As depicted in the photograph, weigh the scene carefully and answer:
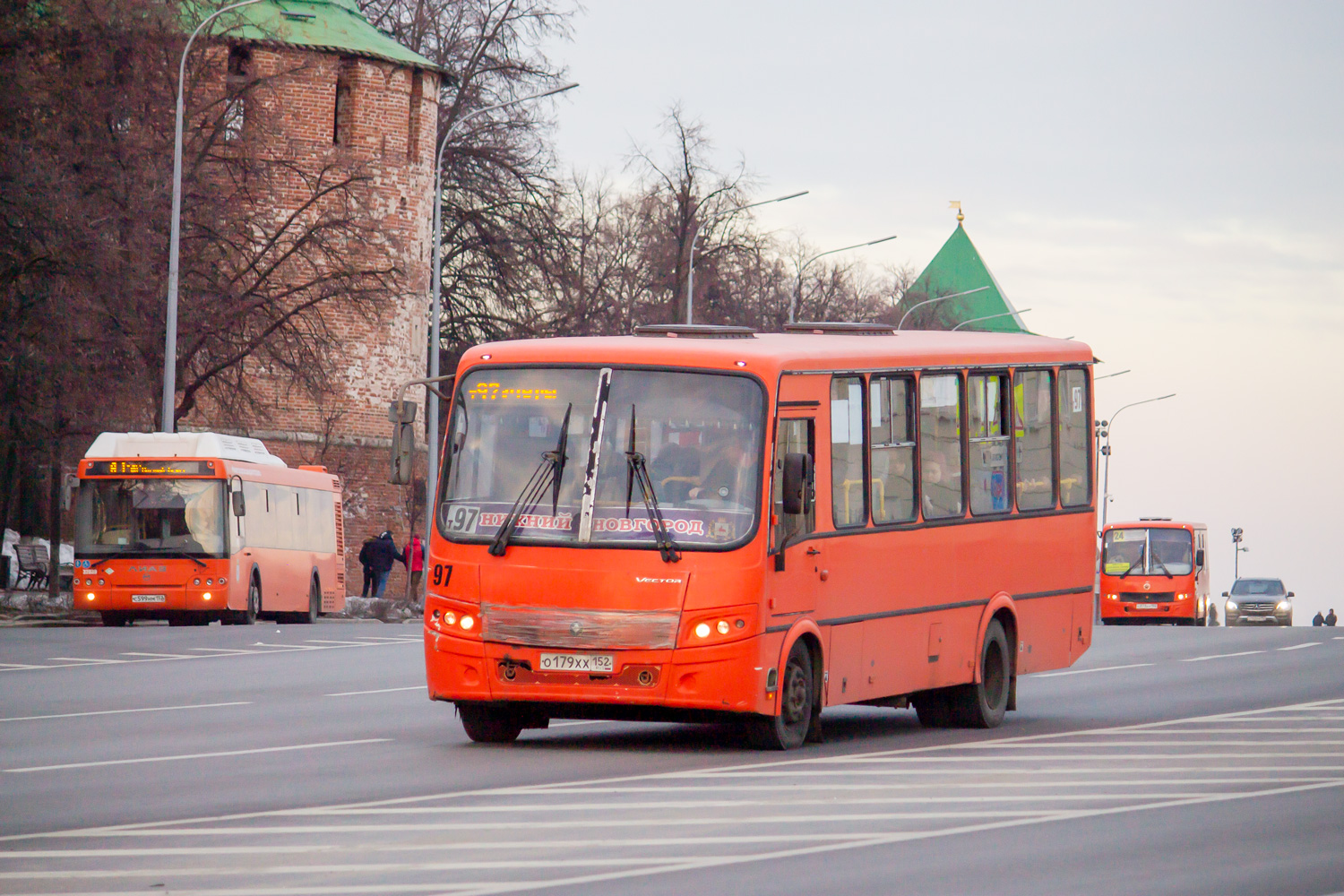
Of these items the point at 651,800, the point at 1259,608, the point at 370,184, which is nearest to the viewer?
the point at 651,800

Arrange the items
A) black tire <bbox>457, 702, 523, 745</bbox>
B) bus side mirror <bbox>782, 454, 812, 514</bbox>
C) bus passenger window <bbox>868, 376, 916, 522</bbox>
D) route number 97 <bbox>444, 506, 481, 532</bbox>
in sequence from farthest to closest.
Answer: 1. bus passenger window <bbox>868, 376, 916, 522</bbox>
2. black tire <bbox>457, 702, 523, 745</bbox>
3. route number 97 <bbox>444, 506, 481, 532</bbox>
4. bus side mirror <bbox>782, 454, 812, 514</bbox>

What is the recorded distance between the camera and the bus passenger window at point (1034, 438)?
18.0m

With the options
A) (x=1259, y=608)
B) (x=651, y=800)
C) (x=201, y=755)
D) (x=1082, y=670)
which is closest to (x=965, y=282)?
(x=1259, y=608)

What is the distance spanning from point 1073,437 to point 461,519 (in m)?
6.07

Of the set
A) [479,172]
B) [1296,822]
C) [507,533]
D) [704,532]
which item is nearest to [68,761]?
[507,533]

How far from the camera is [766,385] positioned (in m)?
14.8

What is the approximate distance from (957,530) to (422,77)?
4958cm

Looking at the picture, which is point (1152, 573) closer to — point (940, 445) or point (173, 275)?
point (173, 275)

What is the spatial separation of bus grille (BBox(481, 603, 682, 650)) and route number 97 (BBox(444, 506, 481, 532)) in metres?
0.61

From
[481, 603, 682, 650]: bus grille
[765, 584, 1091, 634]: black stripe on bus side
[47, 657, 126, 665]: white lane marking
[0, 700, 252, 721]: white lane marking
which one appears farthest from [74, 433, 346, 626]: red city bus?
[481, 603, 682, 650]: bus grille

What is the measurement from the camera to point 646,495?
1458cm

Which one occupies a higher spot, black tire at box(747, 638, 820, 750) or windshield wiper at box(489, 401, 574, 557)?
windshield wiper at box(489, 401, 574, 557)

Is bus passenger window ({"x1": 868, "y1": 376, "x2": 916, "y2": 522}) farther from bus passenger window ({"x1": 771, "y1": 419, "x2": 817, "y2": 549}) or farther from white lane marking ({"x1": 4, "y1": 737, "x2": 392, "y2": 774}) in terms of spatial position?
white lane marking ({"x1": 4, "y1": 737, "x2": 392, "y2": 774})

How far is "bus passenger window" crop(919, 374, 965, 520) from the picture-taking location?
16.7 m
